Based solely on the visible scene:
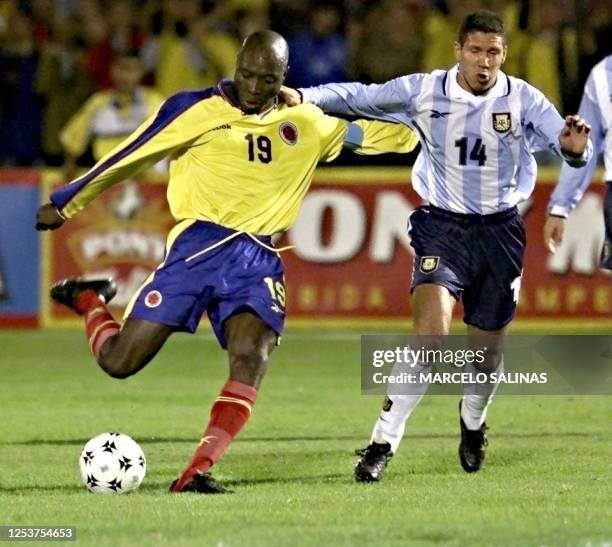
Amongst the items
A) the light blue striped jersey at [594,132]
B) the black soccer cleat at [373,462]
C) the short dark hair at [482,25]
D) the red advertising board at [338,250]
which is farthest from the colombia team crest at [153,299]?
the red advertising board at [338,250]

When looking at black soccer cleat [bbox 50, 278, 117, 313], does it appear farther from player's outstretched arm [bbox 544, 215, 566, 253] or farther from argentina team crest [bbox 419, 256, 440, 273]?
player's outstretched arm [bbox 544, 215, 566, 253]

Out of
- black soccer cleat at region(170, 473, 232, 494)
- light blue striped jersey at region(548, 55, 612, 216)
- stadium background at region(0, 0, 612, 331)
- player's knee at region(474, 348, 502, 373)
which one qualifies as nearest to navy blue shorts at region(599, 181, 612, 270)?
light blue striped jersey at region(548, 55, 612, 216)

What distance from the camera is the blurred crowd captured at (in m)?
15.0

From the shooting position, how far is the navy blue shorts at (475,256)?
7.93 m

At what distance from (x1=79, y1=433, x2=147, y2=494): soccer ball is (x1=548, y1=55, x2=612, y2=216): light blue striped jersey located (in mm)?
2808

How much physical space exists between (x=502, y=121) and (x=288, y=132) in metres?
1.11

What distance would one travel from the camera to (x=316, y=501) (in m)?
6.94

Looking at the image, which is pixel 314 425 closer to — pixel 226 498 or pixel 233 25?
pixel 226 498

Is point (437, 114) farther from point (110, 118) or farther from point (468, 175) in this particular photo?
point (110, 118)

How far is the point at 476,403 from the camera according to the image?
8242 mm

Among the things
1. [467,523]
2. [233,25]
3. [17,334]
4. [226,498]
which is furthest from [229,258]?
[233,25]

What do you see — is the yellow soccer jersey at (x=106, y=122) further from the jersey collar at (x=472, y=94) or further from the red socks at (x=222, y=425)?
the red socks at (x=222, y=425)

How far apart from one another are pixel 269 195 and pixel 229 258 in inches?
14.5

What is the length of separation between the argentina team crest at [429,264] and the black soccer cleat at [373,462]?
2.87ft
